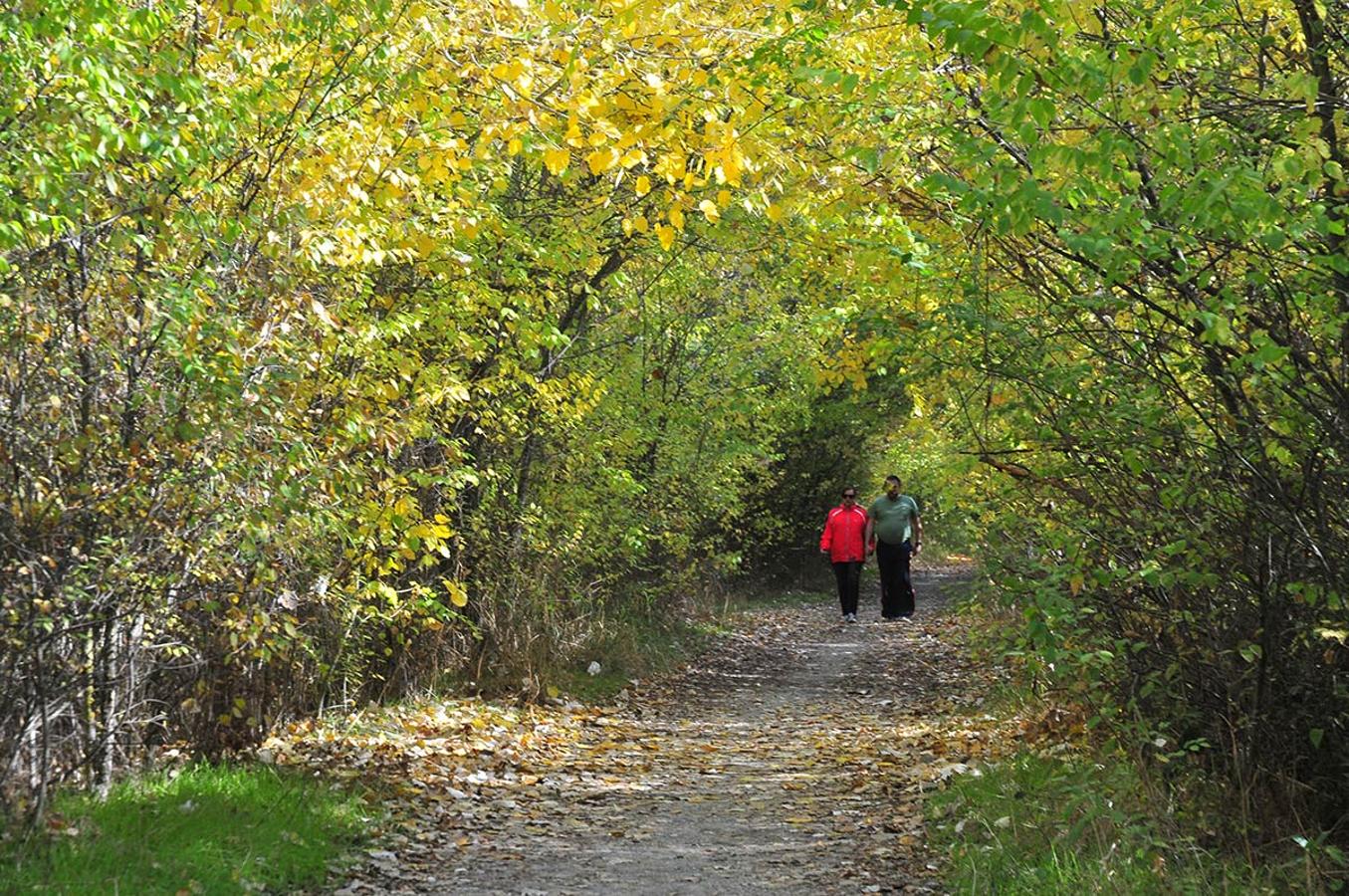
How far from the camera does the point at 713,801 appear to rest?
8.70 m

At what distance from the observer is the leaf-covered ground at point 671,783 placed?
686 cm

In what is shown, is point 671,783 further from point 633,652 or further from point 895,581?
point 895,581

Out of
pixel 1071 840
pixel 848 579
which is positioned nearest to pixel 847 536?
pixel 848 579

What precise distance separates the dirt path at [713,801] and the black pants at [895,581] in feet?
9.62

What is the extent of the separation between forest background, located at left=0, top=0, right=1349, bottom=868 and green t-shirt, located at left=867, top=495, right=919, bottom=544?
7.77 meters

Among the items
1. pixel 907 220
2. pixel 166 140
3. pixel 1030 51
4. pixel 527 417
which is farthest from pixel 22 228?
pixel 527 417

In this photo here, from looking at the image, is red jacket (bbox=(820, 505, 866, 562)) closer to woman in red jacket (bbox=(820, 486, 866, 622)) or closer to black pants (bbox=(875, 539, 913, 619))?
woman in red jacket (bbox=(820, 486, 866, 622))

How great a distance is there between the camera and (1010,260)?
725 cm

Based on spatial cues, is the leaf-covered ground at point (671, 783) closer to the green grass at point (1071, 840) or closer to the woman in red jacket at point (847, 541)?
the green grass at point (1071, 840)

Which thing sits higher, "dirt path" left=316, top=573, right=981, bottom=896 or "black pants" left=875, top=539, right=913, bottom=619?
"black pants" left=875, top=539, right=913, bottom=619

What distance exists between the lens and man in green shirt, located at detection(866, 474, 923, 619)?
17.3 metres

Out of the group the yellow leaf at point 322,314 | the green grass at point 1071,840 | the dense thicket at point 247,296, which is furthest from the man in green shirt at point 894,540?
the yellow leaf at point 322,314

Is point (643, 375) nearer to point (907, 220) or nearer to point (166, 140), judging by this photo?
point (907, 220)

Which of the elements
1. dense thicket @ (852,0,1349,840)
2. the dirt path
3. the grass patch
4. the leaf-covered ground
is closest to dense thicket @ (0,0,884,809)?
the leaf-covered ground
